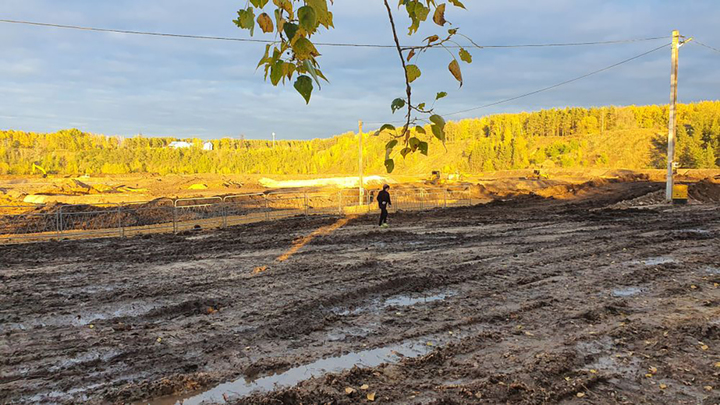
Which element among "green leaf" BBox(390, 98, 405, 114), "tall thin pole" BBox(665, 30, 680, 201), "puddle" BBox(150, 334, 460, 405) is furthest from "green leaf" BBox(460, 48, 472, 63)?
"tall thin pole" BBox(665, 30, 680, 201)

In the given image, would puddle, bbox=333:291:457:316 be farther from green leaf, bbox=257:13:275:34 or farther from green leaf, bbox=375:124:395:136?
green leaf, bbox=257:13:275:34

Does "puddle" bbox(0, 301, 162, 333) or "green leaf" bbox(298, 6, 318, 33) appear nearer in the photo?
"green leaf" bbox(298, 6, 318, 33)

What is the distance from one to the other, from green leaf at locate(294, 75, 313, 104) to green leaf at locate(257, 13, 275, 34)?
297 millimetres

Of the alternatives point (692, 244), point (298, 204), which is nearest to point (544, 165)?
point (298, 204)

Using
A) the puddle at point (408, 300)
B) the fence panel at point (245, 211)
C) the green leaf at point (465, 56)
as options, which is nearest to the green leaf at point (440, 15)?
the green leaf at point (465, 56)

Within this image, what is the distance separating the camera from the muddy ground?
5273mm

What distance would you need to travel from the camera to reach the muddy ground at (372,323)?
17.3ft

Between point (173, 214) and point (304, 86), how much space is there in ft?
72.5

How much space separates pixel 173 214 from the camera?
2225 centimetres

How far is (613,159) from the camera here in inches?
3622

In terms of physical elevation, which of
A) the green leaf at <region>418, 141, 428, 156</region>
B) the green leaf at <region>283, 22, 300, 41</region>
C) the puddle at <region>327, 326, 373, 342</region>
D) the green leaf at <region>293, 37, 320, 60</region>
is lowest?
the puddle at <region>327, 326, 373, 342</region>

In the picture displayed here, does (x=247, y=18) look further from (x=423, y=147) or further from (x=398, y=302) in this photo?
(x=398, y=302)

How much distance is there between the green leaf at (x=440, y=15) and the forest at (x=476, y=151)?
80.4 meters

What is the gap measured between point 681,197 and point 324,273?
81.9 ft
